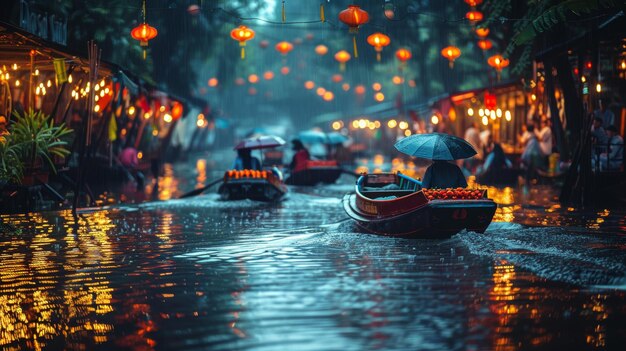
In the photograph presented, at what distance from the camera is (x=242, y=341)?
24.3ft

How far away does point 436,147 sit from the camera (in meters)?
14.3

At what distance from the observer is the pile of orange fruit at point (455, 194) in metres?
13.5

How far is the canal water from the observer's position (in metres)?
7.61

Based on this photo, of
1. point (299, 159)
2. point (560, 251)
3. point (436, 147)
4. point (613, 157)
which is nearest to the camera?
point (560, 251)

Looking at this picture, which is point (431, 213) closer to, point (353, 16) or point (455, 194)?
point (455, 194)

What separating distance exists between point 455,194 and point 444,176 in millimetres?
1090

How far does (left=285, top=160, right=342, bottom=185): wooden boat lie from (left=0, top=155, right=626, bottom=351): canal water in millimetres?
12555

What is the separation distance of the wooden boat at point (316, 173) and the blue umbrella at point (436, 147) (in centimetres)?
1512

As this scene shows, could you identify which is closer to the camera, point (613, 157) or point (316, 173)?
→ point (613, 157)

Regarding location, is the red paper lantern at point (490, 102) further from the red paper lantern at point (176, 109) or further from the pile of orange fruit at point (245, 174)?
the red paper lantern at point (176, 109)

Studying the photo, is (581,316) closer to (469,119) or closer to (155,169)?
(155,169)

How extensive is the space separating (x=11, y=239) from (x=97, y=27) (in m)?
14.3

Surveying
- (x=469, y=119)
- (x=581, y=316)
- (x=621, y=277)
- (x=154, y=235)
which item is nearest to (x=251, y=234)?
(x=154, y=235)

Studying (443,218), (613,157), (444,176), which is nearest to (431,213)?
(443,218)
